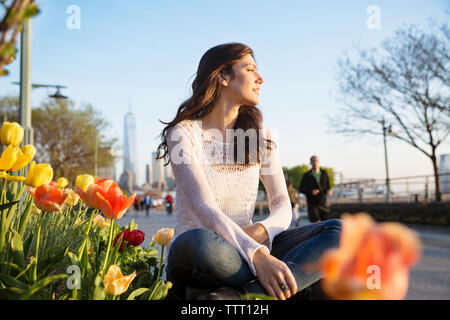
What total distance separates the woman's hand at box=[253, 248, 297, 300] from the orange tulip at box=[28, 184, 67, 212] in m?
0.67

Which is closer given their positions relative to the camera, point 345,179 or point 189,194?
point 189,194

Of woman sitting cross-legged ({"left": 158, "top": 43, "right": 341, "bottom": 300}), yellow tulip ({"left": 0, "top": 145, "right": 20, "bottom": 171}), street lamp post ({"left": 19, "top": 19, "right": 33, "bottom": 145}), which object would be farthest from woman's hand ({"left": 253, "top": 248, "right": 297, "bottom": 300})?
street lamp post ({"left": 19, "top": 19, "right": 33, "bottom": 145})

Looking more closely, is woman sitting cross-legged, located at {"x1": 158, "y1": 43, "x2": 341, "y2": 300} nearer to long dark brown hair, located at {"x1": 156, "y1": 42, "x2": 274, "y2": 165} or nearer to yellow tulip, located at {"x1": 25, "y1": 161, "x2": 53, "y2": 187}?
long dark brown hair, located at {"x1": 156, "y1": 42, "x2": 274, "y2": 165}

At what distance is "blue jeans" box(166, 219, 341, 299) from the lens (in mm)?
1495

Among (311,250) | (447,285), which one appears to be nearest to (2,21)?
(311,250)

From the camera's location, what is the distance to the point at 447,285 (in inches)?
188

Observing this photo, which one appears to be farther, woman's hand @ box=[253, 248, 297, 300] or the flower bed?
woman's hand @ box=[253, 248, 297, 300]

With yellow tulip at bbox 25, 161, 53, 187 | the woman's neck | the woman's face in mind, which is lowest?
yellow tulip at bbox 25, 161, 53, 187

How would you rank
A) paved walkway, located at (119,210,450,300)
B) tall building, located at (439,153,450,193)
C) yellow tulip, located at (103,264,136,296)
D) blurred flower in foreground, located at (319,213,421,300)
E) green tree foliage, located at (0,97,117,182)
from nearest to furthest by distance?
1. blurred flower in foreground, located at (319,213,421,300)
2. yellow tulip, located at (103,264,136,296)
3. paved walkway, located at (119,210,450,300)
4. tall building, located at (439,153,450,193)
5. green tree foliage, located at (0,97,117,182)

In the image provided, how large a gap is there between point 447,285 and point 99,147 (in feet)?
90.4

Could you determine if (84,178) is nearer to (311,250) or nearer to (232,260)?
(232,260)

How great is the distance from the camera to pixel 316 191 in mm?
9148

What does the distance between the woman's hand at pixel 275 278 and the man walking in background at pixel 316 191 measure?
312 inches

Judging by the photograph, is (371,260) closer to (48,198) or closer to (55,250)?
(48,198)
